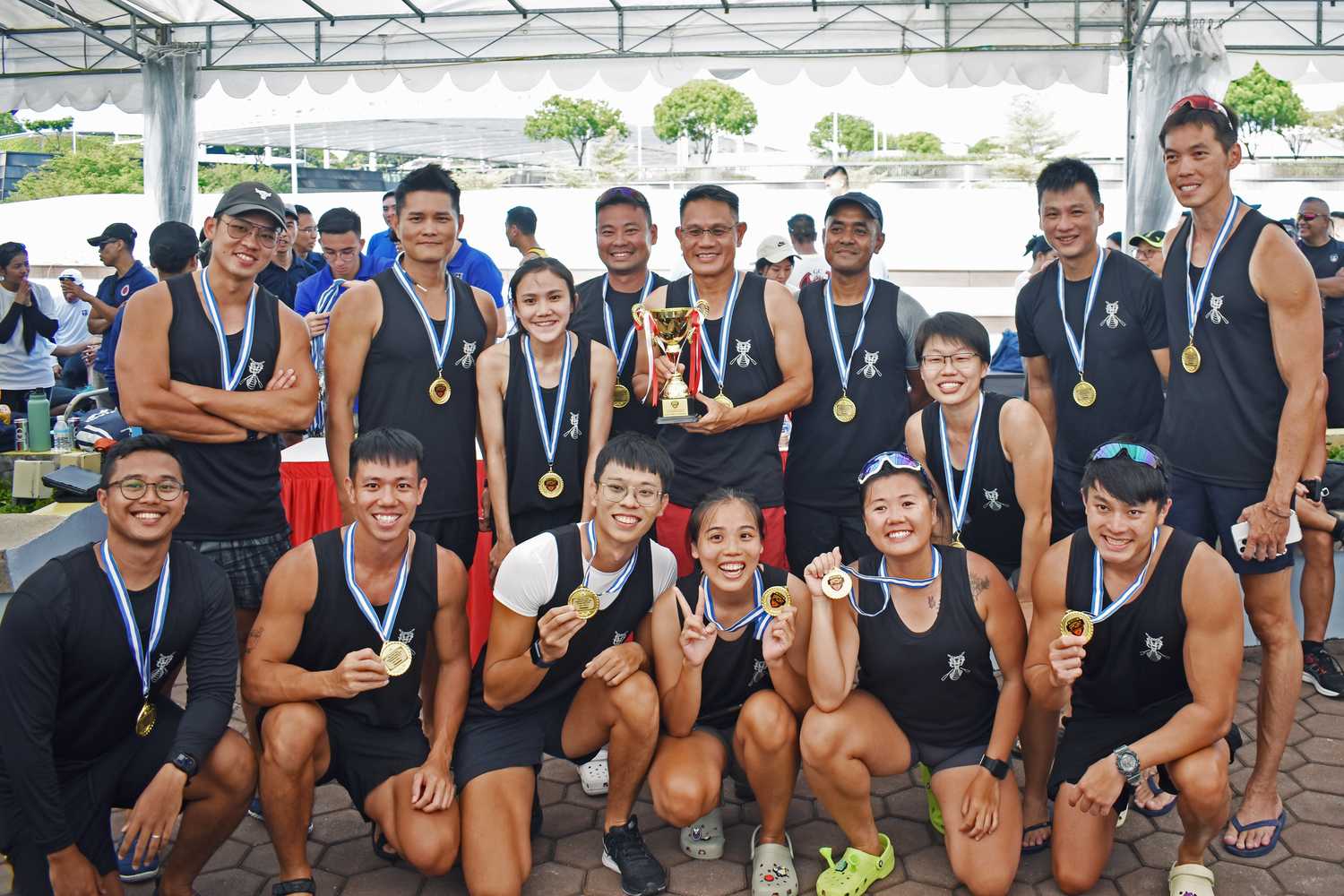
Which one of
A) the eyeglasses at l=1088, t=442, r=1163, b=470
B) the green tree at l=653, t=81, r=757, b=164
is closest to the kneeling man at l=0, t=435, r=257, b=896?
the eyeglasses at l=1088, t=442, r=1163, b=470

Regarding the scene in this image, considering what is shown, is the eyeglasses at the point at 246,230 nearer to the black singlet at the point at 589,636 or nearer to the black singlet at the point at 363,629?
the black singlet at the point at 363,629

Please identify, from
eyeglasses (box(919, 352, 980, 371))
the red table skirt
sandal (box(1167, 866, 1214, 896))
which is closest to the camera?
sandal (box(1167, 866, 1214, 896))

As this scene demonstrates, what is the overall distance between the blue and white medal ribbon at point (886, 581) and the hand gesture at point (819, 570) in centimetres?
22

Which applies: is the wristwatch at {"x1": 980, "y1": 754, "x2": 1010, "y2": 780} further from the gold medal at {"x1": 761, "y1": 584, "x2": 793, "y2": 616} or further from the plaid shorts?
the plaid shorts

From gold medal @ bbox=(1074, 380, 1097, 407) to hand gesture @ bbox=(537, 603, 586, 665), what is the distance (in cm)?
212

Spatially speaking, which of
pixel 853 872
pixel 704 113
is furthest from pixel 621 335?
pixel 704 113

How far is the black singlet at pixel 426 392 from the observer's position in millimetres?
4152

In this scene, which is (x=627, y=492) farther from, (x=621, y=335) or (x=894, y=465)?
(x=621, y=335)

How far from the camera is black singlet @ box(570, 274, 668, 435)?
181 inches

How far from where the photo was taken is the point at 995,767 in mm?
3521

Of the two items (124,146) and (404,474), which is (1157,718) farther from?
(124,146)

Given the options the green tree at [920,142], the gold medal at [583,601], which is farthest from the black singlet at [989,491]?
the green tree at [920,142]

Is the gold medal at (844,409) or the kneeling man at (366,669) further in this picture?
the gold medal at (844,409)

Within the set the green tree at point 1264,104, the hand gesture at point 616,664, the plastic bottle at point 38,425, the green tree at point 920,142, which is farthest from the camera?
the green tree at point 920,142
